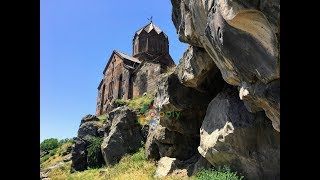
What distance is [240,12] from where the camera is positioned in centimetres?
914

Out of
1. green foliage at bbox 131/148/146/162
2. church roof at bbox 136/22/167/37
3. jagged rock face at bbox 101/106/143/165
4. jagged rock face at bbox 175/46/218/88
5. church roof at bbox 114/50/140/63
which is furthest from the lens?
church roof at bbox 136/22/167/37

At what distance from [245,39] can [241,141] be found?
207 inches

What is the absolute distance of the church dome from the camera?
5681 centimetres

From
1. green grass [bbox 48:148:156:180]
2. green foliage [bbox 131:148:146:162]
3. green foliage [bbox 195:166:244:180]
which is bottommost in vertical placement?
green foliage [bbox 195:166:244:180]

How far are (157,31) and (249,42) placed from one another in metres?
48.9

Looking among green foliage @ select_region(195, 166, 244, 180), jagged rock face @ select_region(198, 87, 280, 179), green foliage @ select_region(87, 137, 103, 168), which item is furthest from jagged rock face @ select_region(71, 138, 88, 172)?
green foliage @ select_region(195, 166, 244, 180)

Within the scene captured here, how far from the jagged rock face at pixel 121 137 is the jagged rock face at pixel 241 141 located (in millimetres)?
12780

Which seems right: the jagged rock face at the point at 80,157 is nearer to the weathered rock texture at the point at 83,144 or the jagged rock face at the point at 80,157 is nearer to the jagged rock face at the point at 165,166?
the weathered rock texture at the point at 83,144

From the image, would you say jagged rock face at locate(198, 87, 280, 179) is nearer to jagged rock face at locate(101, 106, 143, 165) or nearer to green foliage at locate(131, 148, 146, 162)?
green foliage at locate(131, 148, 146, 162)

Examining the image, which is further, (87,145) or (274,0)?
(87,145)

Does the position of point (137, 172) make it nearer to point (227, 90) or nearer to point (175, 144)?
point (175, 144)

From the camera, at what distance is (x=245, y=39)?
997 cm
